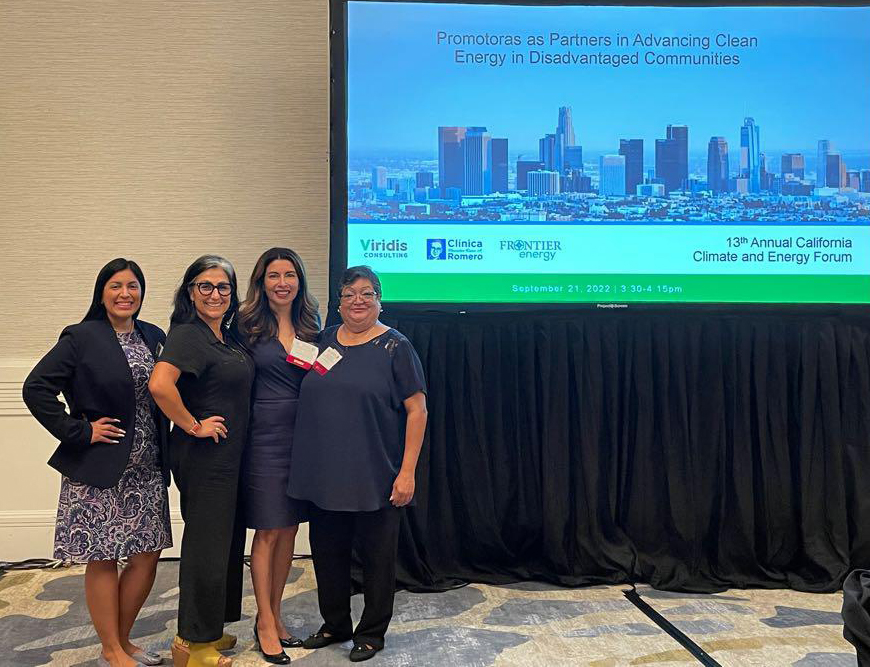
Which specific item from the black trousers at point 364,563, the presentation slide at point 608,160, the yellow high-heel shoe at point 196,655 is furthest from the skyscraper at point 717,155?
the yellow high-heel shoe at point 196,655

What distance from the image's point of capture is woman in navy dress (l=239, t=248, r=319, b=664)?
10.2 feet

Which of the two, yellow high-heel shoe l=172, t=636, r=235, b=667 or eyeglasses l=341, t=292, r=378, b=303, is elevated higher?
eyeglasses l=341, t=292, r=378, b=303

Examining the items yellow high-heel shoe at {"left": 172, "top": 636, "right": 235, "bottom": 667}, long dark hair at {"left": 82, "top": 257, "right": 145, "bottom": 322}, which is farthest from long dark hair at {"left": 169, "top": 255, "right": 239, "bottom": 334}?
yellow high-heel shoe at {"left": 172, "top": 636, "right": 235, "bottom": 667}

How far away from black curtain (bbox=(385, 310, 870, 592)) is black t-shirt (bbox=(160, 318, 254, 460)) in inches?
43.6

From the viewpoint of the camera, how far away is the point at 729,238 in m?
3.90

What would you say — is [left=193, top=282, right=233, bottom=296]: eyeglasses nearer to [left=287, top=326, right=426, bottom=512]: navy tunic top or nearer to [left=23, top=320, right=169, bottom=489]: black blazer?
[left=23, top=320, right=169, bottom=489]: black blazer

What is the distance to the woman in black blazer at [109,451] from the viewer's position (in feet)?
9.42

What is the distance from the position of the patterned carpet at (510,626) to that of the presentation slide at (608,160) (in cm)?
124

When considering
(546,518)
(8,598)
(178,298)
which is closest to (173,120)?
(178,298)

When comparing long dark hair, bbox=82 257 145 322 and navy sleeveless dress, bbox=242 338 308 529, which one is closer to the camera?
long dark hair, bbox=82 257 145 322

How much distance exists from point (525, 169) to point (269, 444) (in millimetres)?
1632

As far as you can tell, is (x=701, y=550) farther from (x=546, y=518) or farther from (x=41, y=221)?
(x=41, y=221)

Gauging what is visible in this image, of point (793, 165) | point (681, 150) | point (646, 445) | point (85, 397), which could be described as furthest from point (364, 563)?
point (793, 165)

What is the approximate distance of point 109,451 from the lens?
9.47 feet
